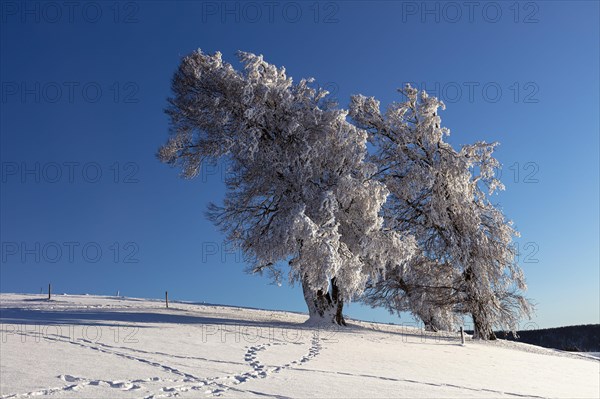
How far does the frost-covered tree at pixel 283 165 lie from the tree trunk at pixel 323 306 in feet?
0.16

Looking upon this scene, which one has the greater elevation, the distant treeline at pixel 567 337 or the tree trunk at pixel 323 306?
the tree trunk at pixel 323 306

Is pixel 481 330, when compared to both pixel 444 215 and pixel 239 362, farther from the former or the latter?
pixel 239 362

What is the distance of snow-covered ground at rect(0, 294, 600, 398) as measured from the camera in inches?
412

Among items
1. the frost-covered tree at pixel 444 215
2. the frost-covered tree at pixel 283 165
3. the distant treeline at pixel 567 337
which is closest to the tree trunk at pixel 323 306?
the frost-covered tree at pixel 283 165

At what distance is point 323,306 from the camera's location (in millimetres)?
26312

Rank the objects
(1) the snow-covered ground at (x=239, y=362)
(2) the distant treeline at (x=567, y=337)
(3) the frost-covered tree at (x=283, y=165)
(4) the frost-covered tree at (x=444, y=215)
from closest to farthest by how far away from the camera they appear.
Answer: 1. (1) the snow-covered ground at (x=239, y=362)
2. (3) the frost-covered tree at (x=283, y=165)
3. (4) the frost-covered tree at (x=444, y=215)
4. (2) the distant treeline at (x=567, y=337)

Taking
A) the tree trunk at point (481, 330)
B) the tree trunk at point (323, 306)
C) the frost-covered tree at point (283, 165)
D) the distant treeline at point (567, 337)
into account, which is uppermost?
the frost-covered tree at point (283, 165)

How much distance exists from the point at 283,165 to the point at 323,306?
7.16 m

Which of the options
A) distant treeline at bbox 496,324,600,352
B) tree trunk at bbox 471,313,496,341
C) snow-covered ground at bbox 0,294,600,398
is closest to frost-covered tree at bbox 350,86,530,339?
tree trunk at bbox 471,313,496,341

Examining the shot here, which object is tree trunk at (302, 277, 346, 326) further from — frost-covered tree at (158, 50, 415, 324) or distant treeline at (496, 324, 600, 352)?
distant treeline at (496, 324, 600, 352)

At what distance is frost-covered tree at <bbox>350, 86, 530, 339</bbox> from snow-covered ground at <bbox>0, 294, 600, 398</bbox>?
489cm

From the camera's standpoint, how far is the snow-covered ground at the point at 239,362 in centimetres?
1048

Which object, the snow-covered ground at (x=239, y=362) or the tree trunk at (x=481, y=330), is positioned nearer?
the snow-covered ground at (x=239, y=362)

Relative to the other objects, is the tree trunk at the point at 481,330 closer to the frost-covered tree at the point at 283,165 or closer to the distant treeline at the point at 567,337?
the frost-covered tree at the point at 283,165
